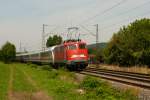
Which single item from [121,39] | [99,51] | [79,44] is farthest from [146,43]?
[99,51]

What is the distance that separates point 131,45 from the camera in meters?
47.2

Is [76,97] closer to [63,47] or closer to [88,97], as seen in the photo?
[88,97]

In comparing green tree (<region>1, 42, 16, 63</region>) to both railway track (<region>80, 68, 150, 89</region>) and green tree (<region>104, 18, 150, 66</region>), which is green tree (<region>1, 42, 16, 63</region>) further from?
railway track (<region>80, 68, 150, 89</region>)

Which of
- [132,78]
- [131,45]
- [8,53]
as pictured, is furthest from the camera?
[8,53]

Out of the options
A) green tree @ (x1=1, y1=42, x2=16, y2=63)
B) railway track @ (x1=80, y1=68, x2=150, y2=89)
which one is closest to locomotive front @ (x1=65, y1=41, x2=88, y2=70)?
railway track @ (x1=80, y1=68, x2=150, y2=89)

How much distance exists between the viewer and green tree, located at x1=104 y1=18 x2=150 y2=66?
149 ft

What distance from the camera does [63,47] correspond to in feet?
136

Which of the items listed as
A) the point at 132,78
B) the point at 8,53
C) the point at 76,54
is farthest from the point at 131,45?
the point at 8,53

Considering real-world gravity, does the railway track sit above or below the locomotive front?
below

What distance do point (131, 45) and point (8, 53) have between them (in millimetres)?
90099

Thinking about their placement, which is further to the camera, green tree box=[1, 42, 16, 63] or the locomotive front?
green tree box=[1, 42, 16, 63]

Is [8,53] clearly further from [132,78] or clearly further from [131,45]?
[132,78]

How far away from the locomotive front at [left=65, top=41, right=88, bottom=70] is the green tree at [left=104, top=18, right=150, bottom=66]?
808cm

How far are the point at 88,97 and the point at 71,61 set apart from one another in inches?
957
